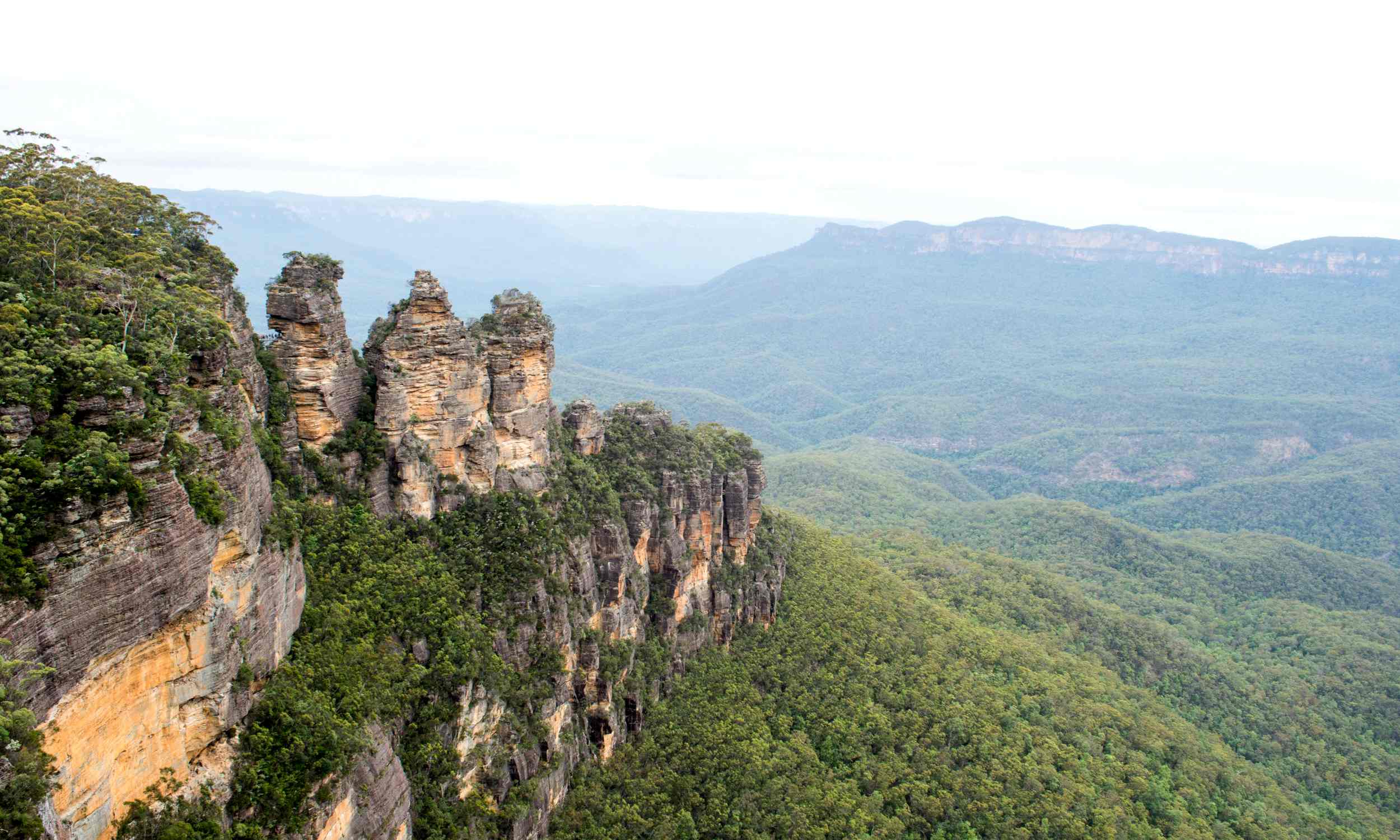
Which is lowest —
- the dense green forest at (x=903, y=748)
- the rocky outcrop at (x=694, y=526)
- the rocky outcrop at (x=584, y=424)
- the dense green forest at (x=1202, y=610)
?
the dense green forest at (x=1202, y=610)

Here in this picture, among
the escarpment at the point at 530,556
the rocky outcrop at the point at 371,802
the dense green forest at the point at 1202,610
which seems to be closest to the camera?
the rocky outcrop at the point at 371,802

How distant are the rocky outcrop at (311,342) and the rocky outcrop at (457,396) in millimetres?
1923

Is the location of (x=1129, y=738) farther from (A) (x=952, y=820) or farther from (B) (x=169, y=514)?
(B) (x=169, y=514)

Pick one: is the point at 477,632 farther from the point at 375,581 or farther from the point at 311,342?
the point at 311,342

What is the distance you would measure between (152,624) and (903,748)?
→ 37.7 metres

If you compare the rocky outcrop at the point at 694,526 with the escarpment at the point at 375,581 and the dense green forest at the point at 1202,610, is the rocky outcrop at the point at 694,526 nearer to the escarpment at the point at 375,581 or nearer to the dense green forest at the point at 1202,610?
the escarpment at the point at 375,581

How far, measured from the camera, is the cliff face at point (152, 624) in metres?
13.8

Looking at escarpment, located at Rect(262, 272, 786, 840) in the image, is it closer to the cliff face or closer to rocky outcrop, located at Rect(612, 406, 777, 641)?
rocky outcrop, located at Rect(612, 406, 777, 641)

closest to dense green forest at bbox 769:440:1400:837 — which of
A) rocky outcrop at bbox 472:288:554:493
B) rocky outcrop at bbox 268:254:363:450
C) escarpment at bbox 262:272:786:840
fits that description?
escarpment at bbox 262:272:786:840

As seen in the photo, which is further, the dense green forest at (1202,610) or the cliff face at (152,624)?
the dense green forest at (1202,610)

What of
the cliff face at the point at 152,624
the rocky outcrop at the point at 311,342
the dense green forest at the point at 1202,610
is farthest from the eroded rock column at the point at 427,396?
the dense green forest at the point at 1202,610

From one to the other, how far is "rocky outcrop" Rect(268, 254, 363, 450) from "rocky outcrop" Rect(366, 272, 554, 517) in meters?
1.92

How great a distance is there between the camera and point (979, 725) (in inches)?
1758

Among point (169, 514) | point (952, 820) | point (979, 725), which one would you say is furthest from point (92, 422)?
point (979, 725)
